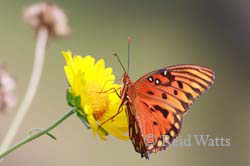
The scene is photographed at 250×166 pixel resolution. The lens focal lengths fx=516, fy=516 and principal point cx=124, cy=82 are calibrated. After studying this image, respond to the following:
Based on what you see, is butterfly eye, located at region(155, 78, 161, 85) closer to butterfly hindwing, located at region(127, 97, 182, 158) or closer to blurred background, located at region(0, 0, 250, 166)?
butterfly hindwing, located at region(127, 97, 182, 158)

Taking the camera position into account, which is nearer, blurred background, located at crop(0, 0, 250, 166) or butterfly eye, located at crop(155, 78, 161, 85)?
butterfly eye, located at crop(155, 78, 161, 85)

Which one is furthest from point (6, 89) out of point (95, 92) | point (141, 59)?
point (141, 59)

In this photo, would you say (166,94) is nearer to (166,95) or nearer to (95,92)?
(166,95)

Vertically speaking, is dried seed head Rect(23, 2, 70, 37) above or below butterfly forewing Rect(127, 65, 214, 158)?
above

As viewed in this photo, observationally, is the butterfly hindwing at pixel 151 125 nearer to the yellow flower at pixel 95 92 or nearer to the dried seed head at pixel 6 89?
the yellow flower at pixel 95 92

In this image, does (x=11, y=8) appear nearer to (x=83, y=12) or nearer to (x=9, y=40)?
(x=9, y=40)

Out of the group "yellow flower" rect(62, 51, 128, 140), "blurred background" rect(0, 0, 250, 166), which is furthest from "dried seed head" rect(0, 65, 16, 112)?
"blurred background" rect(0, 0, 250, 166)

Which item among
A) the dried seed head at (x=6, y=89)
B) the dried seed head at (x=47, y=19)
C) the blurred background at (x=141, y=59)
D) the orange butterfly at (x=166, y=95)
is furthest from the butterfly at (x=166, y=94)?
the blurred background at (x=141, y=59)

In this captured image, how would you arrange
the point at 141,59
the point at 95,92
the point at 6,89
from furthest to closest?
the point at 141,59 → the point at 6,89 → the point at 95,92
